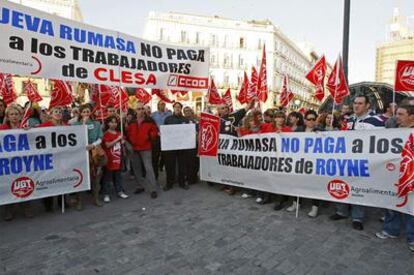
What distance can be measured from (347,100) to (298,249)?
10044mm

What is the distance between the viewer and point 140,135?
6.43 m

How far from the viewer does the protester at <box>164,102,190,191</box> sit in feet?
22.8

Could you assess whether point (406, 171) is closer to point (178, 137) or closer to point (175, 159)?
point (178, 137)

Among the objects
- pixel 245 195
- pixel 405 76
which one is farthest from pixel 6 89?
pixel 405 76

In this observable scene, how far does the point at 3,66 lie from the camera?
4.54 metres

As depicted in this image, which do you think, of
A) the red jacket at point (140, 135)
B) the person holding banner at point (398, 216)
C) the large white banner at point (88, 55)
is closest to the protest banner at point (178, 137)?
the red jacket at point (140, 135)

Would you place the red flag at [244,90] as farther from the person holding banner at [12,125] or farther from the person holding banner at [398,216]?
the person holding banner at [12,125]

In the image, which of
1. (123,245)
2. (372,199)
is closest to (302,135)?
(372,199)

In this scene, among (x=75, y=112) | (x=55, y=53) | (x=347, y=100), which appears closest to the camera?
(x=55, y=53)

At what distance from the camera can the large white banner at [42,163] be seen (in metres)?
4.80

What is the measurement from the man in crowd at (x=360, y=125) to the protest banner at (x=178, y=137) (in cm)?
320

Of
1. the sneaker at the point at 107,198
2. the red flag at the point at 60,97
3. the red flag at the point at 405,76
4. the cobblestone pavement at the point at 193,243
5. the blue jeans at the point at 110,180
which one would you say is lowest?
the cobblestone pavement at the point at 193,243

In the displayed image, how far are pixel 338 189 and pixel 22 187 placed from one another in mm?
4728

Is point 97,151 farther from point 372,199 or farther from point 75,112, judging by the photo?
point 372,199
